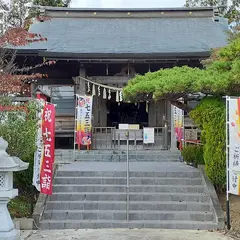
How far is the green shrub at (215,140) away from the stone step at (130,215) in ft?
2.95

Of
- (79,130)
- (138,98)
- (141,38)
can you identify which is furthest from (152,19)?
(138,98)

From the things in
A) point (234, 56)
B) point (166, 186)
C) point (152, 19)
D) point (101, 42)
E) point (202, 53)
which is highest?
point (152, 19)

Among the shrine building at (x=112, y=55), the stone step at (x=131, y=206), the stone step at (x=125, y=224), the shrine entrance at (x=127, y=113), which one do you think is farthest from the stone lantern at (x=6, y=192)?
the shrine entrance at (x=127, y=113)

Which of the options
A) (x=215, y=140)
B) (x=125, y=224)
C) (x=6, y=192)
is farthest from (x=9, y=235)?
(x=215, y=140)

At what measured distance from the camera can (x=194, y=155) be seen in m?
10.5

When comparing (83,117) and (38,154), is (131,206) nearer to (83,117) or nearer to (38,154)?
(38,154)

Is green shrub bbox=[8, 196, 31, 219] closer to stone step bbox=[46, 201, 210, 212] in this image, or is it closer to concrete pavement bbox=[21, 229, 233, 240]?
stone step bbox=[46, 201, 210, 212]

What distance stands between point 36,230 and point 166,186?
10.4 ft

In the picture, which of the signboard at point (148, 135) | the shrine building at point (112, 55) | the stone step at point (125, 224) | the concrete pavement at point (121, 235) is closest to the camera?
the concrete pavement at point (121, 235)

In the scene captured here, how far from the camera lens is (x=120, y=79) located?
1381cm

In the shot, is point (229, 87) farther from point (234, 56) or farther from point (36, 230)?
point (36, 230)

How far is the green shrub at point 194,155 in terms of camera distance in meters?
10.2

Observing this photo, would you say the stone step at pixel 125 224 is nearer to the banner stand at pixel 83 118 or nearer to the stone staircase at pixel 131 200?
the stone staircase at pixel 131 200

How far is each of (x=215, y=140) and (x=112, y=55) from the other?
20.0 feet
